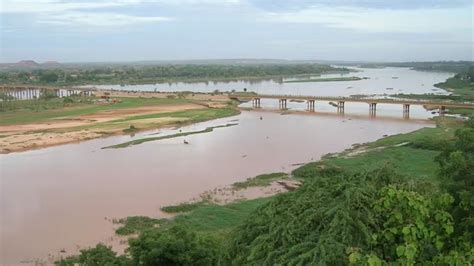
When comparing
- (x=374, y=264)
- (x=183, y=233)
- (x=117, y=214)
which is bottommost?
(x=117, y=214)

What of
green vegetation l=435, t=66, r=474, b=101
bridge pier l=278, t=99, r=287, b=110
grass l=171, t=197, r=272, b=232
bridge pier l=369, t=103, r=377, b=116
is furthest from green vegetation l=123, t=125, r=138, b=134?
green vegetation l=435, t=66, r=474, b=101

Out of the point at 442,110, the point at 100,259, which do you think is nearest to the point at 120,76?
the point at 442,110

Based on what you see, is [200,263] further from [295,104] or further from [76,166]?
[295,104]

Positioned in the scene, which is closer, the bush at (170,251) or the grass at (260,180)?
the bush at (170,251)

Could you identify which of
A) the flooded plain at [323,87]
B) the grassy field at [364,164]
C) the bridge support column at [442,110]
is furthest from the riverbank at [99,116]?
the flooded plain at [323,87]

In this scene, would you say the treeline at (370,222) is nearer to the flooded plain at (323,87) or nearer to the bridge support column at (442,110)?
the bridge support column at (442,110)

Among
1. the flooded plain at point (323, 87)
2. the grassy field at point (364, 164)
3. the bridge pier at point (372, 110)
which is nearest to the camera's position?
the grassy field at point (364, 164)

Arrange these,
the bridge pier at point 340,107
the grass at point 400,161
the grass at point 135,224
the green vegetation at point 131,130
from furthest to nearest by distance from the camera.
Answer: the bridge pier at point 340,107 < the green vegetation at point 131,130 < the grass at point 400,161 < the grass at point 135,224

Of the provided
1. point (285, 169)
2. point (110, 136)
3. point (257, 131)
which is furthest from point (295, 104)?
point (285, 169)
